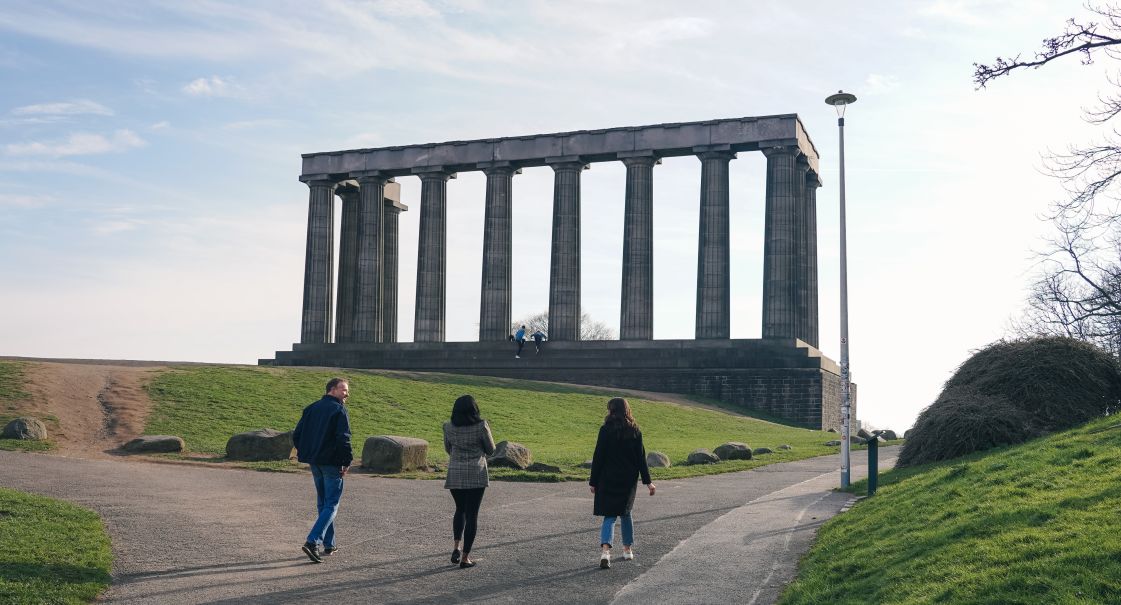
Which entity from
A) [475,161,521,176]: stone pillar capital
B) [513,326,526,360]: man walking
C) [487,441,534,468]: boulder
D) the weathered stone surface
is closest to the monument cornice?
[475,161,521,176]: stone pillar capital

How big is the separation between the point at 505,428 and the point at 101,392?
15.9m

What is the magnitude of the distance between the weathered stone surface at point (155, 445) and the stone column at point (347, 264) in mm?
47483

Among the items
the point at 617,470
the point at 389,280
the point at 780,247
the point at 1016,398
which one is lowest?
the point at 617,470

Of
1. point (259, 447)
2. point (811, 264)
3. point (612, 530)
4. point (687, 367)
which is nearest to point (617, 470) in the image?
point (612, 530)

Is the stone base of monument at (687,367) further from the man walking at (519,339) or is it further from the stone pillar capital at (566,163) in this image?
the stone pillar capital at (566,163)

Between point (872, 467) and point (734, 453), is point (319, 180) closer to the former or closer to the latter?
point (734, 453)

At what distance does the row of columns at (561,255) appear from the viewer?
66.6 meters

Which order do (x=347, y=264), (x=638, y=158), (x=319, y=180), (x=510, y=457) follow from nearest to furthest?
(x=510, y=457)
(x=638, y=158)
(x=319, y=180)
(x=347, y=264)

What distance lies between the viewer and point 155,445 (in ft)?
102

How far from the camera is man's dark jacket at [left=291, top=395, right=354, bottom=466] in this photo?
13.9 m

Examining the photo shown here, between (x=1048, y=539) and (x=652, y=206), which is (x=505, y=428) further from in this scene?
(x=1048, y=539)

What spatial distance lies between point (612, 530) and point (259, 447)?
59.8 feet

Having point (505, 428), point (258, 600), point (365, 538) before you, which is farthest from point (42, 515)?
point (505, 428)

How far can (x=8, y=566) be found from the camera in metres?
12.6
